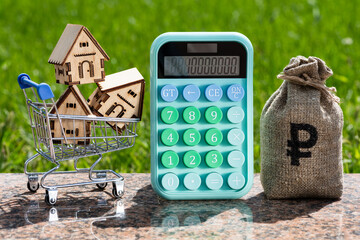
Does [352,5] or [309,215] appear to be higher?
[352,5]

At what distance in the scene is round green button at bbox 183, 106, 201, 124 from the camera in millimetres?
2086

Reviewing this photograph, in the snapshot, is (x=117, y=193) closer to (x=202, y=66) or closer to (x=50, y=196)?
(x=50, y=196)

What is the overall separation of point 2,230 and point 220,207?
734 millimetres

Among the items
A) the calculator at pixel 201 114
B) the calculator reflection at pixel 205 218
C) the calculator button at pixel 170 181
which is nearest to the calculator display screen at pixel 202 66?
the calculator at pixel 201 114

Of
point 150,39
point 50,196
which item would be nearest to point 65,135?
point 50,196

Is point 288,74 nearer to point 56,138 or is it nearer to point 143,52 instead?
point 56,138

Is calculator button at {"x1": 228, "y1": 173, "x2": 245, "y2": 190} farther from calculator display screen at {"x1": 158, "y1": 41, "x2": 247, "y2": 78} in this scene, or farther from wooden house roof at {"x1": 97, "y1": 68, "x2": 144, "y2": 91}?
wooden house roof at {"x1": 97, "y1": 68, "x2": 144, "y2": 91}

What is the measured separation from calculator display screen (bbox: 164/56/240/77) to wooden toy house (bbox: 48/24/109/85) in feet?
0.78

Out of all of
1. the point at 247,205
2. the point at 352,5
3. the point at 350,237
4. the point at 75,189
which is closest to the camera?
the point at 350,237

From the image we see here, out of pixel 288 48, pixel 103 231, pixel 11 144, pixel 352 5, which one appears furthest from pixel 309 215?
pixel 352 5

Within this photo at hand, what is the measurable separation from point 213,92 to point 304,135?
35cm

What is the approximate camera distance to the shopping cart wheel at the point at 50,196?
81.8 inches

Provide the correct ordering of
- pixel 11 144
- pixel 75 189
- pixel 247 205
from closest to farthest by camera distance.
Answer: pixel 247 205 < pixel 75 189 < pixel 11 144

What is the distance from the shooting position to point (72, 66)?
2.00 m
